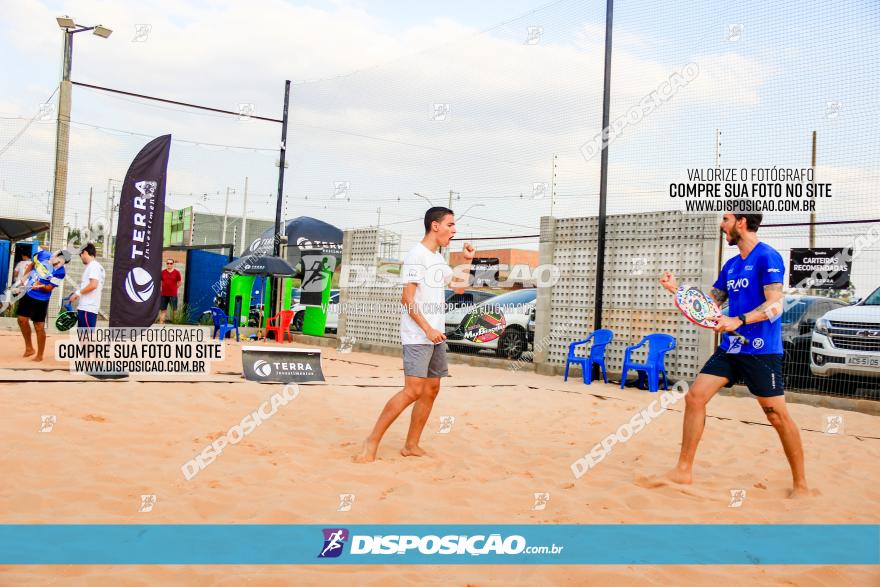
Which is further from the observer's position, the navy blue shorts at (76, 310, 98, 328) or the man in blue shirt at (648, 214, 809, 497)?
the navy blue shorts at (76, 310, 98, 328)

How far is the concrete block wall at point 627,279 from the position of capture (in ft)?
29.0

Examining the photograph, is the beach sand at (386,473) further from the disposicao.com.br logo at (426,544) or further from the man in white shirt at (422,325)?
the man in white shirt at (422,325)

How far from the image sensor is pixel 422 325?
4.31m

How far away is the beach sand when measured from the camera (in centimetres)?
275

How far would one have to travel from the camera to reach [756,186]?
8672 mm

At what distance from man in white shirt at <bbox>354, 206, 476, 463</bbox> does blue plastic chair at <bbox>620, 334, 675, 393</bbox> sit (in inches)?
189

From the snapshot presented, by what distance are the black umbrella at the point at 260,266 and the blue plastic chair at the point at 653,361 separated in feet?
26.2

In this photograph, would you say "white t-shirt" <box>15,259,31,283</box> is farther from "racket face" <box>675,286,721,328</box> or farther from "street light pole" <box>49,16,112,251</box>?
"racket face" <box>675,286,721,328</box>

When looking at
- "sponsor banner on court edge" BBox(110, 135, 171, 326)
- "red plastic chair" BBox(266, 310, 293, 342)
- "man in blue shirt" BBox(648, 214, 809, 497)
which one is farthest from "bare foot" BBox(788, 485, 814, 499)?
"red plastic chair" BBox(266, 310, 293, 342)

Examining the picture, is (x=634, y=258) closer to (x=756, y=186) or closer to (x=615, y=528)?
(x=756, y=186)

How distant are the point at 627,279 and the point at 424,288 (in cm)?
591

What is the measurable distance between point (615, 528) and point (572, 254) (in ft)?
23.9

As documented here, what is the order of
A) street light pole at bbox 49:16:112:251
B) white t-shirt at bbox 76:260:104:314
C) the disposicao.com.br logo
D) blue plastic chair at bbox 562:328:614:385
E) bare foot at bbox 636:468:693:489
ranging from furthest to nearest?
1. street light pole at bbox 49:16:112:251
2. blue plastic chair at bbox 562:328:614:385
3. white t-shirt at bbox 76:260:104:314
4. bare foot at bbox 636:468:693:489
5. the disposicao.com.br logo

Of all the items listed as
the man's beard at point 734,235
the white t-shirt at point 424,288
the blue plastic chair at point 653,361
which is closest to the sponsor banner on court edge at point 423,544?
the white t-shirt at point 424,288
